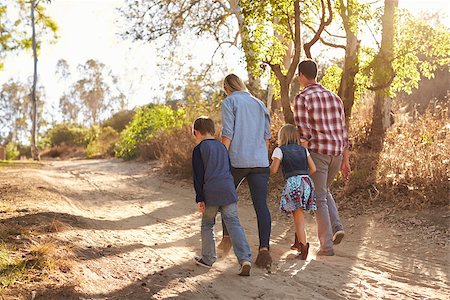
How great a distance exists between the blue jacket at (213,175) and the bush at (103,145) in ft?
68.5

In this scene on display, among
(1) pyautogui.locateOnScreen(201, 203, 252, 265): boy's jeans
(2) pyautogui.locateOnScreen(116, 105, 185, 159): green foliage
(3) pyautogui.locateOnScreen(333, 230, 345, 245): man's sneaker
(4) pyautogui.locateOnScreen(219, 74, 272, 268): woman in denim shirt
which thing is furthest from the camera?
(2) pyautogui.locateOnScreen(116, 105, 185, 159): green foliage

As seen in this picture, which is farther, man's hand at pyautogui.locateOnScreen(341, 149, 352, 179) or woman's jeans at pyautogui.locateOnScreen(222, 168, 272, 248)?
man's hand at pyautogui.locateOnScreen(341, 149, 352, 179)

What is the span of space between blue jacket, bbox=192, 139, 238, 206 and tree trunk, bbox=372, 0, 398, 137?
531cm

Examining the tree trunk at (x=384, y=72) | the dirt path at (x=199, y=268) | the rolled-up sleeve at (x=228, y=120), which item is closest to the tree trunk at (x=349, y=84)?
the tree trunk at (x=384, y=72)

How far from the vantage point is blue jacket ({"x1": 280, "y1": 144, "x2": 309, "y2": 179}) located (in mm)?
5449

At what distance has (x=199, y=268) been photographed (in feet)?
16.5

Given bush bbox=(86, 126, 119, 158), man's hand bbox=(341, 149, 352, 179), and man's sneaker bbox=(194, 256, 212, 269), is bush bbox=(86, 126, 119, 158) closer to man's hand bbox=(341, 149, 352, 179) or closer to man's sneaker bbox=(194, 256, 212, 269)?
man's hand bbox=(341, 149, 352, 179)

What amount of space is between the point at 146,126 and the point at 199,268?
1445 centimetres

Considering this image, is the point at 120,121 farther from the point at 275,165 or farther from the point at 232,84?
the point at 275,165

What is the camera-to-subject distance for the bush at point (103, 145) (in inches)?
1011

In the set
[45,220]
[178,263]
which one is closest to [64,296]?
[178,263]

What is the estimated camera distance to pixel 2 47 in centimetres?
2461

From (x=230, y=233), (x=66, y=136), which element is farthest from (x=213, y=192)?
(x=66, y=136)

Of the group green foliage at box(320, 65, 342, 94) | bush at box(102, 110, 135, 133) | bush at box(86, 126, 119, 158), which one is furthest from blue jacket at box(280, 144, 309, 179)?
bush at box(102, 110, 135, 133)
